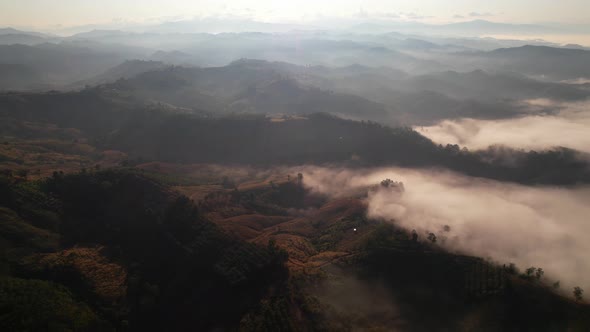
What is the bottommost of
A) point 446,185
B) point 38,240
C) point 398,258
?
point 446,185

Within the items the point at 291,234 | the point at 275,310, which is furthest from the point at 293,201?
the point at 275,310

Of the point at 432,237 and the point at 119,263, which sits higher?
the point at 432,237

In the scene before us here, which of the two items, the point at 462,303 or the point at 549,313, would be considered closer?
the point at 549,313

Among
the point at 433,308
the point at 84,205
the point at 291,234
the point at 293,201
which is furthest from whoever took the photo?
the point at 293,201

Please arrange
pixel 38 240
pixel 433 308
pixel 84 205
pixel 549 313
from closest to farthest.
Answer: pixel 549 313
pixel 433 308
pixel 38 240
pixel 84 205

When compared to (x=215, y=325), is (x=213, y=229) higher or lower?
higher

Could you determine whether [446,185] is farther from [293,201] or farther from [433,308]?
[433,308]

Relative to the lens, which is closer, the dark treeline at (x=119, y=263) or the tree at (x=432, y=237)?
the dark treeline at (x=119, y=263)

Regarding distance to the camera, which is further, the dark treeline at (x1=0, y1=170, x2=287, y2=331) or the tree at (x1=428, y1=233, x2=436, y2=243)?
the tree at (x1=428, y1=233, x2=436, y2=243)

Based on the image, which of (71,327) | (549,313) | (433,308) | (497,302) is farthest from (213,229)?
(549,313)

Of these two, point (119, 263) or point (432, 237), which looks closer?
point (119, 263)
